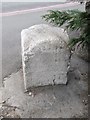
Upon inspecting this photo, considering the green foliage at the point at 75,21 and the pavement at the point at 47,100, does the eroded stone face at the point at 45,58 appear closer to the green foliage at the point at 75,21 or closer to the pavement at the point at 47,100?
the pavement at the point at 47,100

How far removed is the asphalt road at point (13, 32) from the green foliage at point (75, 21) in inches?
64.0

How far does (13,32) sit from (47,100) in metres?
3.48

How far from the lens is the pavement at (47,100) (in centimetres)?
403

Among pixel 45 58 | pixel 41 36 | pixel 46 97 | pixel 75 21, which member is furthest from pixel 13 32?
pixel 75 21

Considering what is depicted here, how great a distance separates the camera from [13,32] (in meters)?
7.39

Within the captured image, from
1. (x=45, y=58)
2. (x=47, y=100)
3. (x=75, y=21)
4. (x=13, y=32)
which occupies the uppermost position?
(x=75, y=21)

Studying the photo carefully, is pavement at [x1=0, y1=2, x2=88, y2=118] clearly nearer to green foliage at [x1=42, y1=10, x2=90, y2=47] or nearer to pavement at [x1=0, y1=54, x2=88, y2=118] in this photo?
pavement at [x1=0, y1=54, x2=88, y2=118]

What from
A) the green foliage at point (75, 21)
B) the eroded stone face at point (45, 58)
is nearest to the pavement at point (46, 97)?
the eroded stone face at point (45, 58)

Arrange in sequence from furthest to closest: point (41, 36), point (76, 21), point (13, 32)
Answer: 1. point (13, 32)
2. point (41, 36)
3. point (76, 21)

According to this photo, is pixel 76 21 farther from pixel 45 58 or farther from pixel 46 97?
pixel 46 97

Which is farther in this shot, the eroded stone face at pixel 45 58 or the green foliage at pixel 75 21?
the eroded stone face at pixel 45 58

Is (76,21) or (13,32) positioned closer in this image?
(76,21)

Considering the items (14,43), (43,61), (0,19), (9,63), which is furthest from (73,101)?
(0,19)

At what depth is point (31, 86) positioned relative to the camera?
14.6 ft
